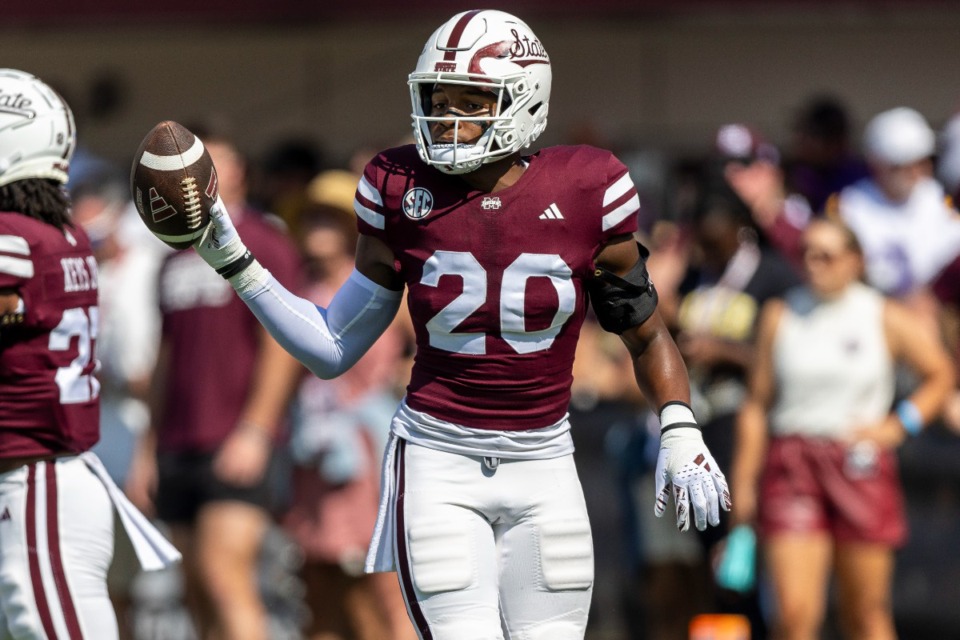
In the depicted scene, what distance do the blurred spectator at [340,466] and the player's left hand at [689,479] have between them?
270 cm

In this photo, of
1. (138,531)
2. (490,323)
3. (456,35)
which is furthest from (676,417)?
(138,531)

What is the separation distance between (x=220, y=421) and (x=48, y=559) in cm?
205

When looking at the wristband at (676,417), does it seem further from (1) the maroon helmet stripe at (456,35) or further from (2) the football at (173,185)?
(2) the football at (173,185)

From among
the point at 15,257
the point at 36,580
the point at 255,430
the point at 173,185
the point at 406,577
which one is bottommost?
the point at 255,430

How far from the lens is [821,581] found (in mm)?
6887

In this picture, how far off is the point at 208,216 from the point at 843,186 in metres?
5.28

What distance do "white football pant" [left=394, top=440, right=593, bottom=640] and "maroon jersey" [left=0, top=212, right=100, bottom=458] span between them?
1105 millimetres

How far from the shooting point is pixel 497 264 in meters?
Result: 4.30

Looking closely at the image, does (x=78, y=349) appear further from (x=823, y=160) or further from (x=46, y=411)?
(x=823, y=160)

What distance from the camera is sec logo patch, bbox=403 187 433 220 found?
4.35 meters

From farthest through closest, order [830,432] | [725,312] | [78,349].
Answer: [725,312] < [830,432] < [78,349]

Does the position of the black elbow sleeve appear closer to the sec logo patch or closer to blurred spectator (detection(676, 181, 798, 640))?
the sec logo patch

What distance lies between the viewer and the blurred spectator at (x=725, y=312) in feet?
23.7

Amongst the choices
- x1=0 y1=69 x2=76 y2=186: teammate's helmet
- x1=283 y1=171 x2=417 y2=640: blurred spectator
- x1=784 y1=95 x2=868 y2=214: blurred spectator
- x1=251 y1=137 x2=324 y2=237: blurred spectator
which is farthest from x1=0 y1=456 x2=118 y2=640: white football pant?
x1=784 y1=95 x2=868 y2=214: blurred spectator
